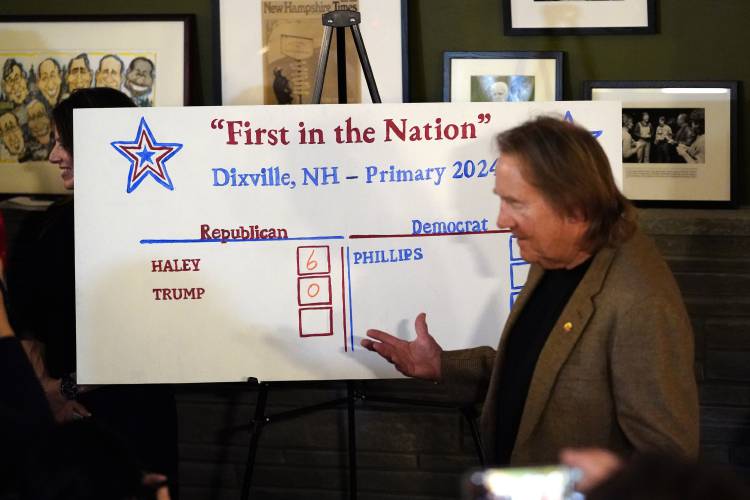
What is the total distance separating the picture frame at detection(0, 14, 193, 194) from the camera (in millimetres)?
3336

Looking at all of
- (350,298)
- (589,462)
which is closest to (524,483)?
(589,462)

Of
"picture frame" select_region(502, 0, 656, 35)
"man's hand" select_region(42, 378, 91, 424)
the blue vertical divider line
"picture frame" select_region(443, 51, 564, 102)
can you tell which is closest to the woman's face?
"man's hand" select_region(42, 378, 91, 424)

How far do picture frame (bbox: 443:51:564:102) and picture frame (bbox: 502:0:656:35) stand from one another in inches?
3.7

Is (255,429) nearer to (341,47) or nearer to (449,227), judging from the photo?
(449,227)

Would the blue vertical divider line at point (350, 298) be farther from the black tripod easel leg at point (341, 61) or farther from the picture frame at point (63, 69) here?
the picture frame at point (63, 69)

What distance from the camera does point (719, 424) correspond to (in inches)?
126

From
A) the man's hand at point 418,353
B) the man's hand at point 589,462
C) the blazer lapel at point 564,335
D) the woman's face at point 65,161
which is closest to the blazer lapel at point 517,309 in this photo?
the blazer lapel at point 564,335

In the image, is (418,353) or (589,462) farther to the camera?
(418,353)

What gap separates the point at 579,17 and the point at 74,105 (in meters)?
1.70

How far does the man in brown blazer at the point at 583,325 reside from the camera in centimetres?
160

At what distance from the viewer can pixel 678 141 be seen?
125 inches

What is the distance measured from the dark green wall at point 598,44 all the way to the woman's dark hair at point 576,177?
1.60 m

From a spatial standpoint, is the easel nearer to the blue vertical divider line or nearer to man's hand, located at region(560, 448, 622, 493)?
the blue vertical divider line

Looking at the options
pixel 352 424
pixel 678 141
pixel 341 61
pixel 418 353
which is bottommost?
pixel 352 424
